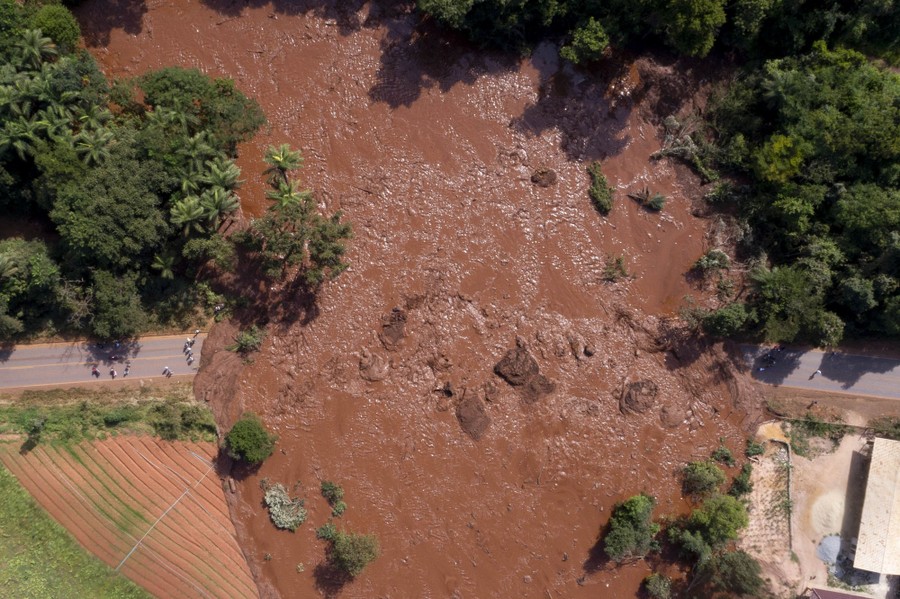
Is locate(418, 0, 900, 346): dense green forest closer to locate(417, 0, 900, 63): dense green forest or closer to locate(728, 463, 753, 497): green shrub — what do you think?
locate(417, 0, 900, 63): dense green forest

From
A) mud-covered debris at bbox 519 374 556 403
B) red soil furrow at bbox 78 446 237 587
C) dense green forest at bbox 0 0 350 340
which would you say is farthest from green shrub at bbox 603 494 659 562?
red soil furrow at bbox 78 446 237 587

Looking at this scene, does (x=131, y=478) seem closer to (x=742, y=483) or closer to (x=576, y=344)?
(x=576, y=344)

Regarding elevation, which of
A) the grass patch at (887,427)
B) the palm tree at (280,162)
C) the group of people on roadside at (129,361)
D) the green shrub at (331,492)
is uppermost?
the grass patch at (887,427)

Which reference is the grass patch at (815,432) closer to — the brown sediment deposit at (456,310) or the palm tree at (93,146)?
the brown sediment deposit at (456,310)

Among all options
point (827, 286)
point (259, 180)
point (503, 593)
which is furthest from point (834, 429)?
point (259, 180)

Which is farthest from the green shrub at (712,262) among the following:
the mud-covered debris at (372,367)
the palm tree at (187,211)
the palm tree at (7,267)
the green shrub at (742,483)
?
the palm tree at (7,267)

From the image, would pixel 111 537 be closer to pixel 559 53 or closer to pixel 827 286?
pixel 559 53
